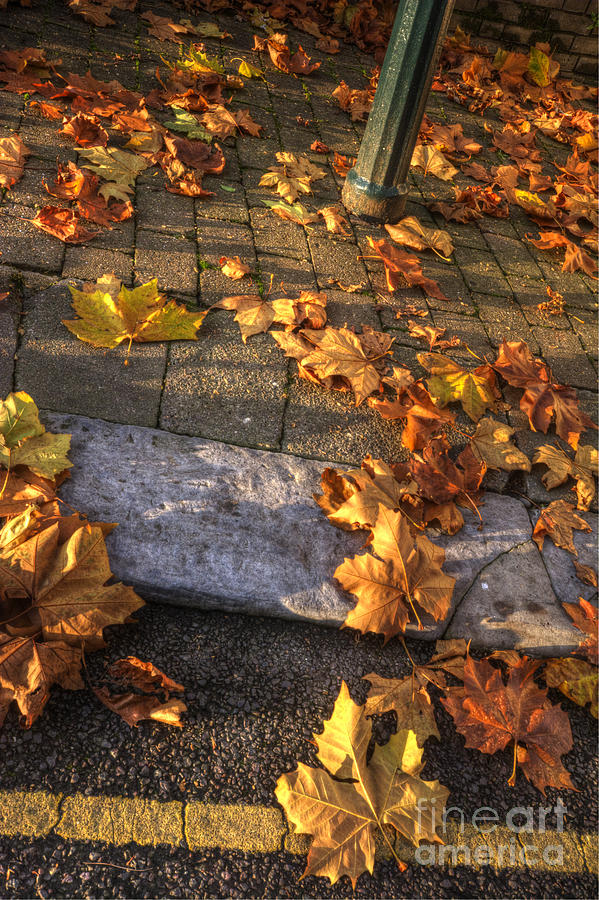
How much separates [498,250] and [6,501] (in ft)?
9.89

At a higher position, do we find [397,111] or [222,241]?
[397,111]

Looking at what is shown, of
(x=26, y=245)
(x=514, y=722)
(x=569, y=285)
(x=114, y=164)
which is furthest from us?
(x=569, y=285)

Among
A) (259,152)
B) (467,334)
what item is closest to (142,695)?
(467,334)

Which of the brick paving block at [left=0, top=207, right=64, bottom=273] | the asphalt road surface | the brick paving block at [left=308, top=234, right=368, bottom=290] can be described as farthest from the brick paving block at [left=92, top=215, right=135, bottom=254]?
the asphalt road surface

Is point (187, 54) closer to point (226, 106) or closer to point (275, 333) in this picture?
point (226, 106)

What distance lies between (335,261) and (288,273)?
0.31m

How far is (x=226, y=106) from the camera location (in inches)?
169

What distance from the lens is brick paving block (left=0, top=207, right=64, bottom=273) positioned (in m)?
2.78

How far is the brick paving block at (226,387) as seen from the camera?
2.40 metres

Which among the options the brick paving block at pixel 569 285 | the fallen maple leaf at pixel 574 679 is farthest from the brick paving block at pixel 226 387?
the brick paving block at pixel 569 285

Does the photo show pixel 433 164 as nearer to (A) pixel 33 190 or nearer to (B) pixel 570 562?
(A) pixel 33 190

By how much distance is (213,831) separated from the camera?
1557mm

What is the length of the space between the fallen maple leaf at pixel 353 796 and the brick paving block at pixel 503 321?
6.48 ft

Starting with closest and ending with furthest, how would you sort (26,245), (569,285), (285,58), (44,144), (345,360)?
(345,360)
(26,245)
(44,144)
(569,285)
(285,58)
